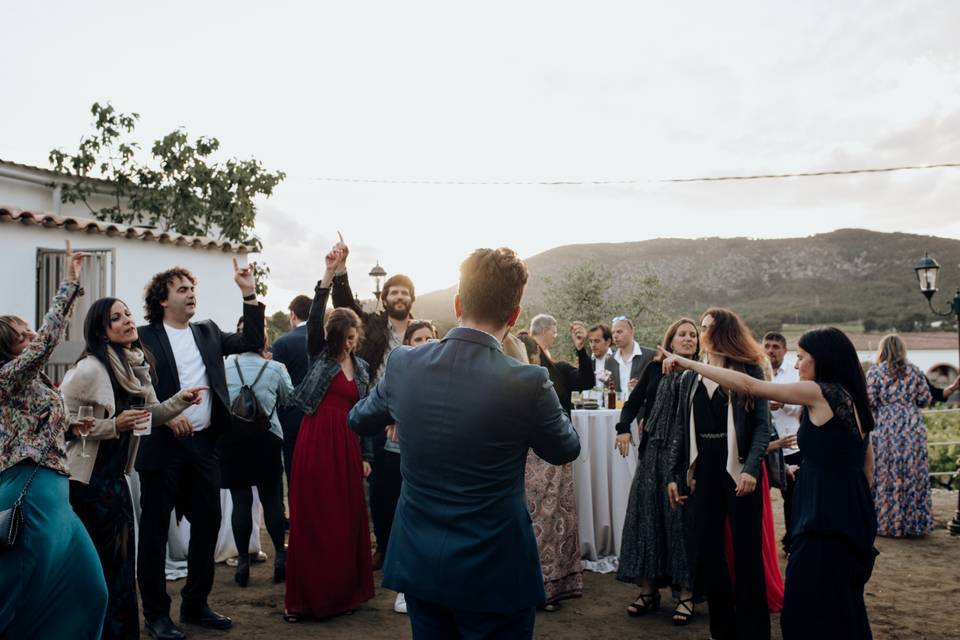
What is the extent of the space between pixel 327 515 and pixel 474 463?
2.93 m

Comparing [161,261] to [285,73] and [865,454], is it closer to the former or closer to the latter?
[285,73]

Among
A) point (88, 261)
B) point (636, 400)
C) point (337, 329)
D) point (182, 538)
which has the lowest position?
point (182, 538)

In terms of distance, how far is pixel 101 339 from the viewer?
11.9 ft

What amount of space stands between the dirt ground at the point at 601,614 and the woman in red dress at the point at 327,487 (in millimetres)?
209

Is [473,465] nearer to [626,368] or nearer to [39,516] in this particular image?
[39,516]

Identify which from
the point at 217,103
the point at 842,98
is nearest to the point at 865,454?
the point at 217,103

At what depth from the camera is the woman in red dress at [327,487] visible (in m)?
4.56

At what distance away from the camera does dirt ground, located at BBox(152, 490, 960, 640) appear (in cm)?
441

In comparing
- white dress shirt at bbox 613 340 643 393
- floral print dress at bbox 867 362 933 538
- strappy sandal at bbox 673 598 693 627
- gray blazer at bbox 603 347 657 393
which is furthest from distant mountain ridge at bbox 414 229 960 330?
strappy sandal at bbox 673 598 693 627

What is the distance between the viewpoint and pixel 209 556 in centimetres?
438

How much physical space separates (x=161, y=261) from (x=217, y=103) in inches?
101

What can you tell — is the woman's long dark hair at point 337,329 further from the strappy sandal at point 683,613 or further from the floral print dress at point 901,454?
the floral print dress at point 901,454

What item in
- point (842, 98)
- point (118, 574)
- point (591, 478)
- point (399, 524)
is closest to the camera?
point (399, 524)

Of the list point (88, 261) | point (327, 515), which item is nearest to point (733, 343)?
point (327, 515)
